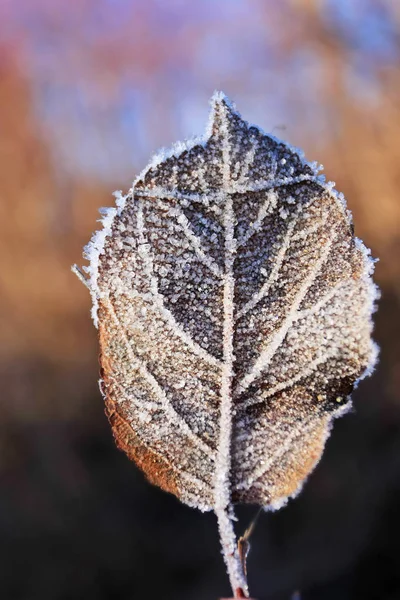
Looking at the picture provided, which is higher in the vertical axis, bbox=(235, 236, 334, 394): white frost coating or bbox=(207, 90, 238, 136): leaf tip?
bbox=(207, 90, 238, 136): leaf tip

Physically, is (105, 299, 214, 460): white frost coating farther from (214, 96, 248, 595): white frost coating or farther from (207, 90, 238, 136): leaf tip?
(207, 90, 238, 136): leaf tip

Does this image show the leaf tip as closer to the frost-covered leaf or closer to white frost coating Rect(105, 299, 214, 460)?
the frost-covered leaf

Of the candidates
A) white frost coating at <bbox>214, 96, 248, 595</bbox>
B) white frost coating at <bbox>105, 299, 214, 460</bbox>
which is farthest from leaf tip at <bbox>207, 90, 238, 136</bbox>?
white frost coating at <bbox>105, 299, 214, 460</bbox>

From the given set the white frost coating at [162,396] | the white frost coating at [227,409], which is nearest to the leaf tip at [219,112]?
the white frost coating at [227,409]

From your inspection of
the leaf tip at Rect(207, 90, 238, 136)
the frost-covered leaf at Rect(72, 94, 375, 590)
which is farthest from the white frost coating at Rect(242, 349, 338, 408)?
the leaf tip at Rect(207, 90, 238, 136)

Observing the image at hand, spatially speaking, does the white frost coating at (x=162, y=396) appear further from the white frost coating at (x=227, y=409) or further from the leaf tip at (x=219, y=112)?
the leaf tip at (x=219, y=112)

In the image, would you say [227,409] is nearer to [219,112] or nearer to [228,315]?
[228,315]

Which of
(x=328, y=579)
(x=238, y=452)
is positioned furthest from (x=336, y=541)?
(x=238, y=452)

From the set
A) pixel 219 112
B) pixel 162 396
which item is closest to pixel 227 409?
pixel 162 396

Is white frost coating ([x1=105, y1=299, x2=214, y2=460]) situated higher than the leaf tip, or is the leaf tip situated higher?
the leaf tip

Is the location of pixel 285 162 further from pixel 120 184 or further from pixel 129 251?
A: pixel 120 184
